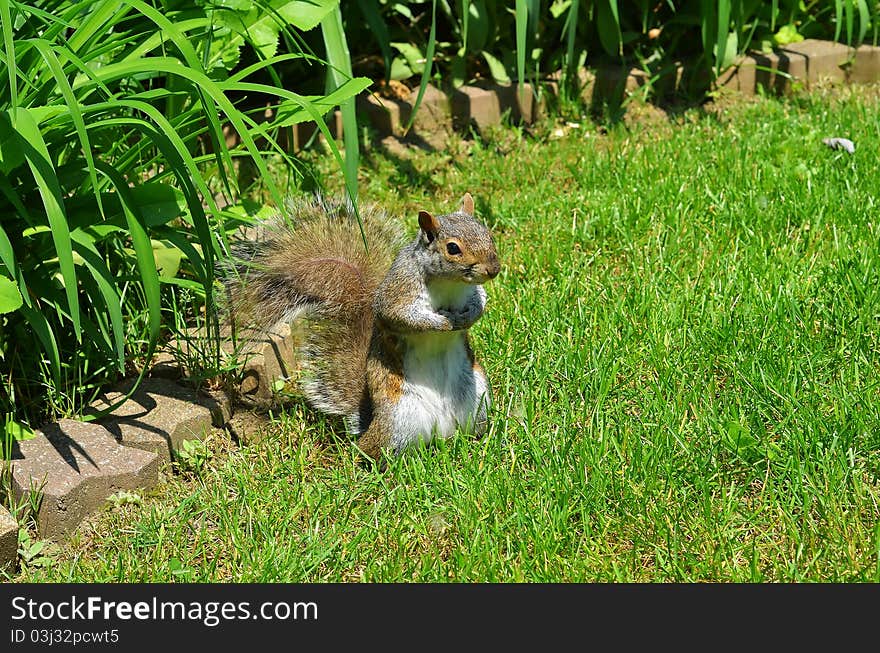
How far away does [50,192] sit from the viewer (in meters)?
2.05

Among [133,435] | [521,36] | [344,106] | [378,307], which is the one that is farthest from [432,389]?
[521,36]

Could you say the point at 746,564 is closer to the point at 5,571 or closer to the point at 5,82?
the point at 5,571

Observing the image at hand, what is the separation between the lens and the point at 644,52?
4773 millimetres

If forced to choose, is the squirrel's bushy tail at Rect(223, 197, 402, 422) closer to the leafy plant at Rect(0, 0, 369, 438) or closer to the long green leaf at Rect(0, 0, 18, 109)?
the leafy plant at Rect(0, 0, 369, 438)

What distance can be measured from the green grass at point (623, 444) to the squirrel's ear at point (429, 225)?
1.61 feet

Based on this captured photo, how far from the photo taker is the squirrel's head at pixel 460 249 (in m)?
2.27

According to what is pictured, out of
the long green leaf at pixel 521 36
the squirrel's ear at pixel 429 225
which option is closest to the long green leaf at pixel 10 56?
the squirrel's ear at pixel 429 225

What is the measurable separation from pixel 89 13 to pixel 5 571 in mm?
1269

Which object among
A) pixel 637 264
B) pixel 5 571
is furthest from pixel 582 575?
pixel 637 264

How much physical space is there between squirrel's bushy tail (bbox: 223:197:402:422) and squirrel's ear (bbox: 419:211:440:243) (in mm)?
290

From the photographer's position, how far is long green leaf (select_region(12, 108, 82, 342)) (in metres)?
2.00

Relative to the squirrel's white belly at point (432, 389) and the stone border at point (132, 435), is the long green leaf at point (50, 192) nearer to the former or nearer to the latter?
the stone border at point (132, 435)

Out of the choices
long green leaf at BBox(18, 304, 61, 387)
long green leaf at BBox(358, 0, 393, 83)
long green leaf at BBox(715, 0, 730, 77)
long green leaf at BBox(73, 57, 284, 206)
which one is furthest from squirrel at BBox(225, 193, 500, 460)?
long green leaf at BBox(715, 0, 730, 77)

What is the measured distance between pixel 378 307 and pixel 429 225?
222 mm
